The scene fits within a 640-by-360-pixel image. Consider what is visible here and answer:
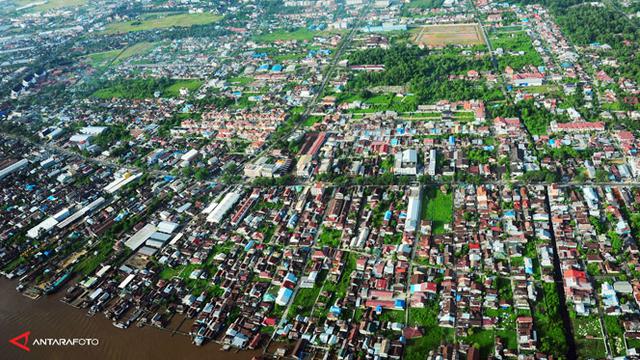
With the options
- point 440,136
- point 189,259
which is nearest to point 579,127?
point 440,136

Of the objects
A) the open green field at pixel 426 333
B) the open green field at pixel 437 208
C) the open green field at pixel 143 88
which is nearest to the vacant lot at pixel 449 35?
the open green field at pixel 143 88

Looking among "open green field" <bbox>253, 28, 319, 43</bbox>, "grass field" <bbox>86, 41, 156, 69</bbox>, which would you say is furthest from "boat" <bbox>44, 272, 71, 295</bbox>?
"open green field" <bbox>253, 28, 319, 43</bbox>

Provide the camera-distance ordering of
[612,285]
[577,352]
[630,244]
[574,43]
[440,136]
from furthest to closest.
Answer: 1. [574,43]
2. [440,136]
3. [630,244]
4. [612,285]
5. [577,352]

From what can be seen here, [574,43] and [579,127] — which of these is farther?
[574,43]

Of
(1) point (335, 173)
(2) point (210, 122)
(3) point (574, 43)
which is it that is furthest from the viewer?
(3) point (574, 43)

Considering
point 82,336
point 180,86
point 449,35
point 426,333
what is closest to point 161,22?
point 180,86

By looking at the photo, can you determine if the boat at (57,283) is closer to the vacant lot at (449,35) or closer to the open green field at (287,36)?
the vacant lot at (449,35)

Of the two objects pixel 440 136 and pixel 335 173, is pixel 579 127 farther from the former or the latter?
pixel 335 173
